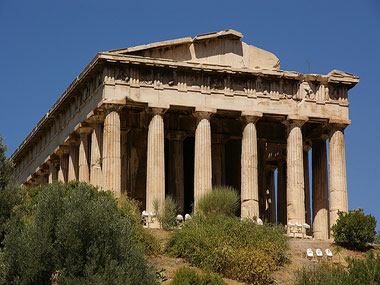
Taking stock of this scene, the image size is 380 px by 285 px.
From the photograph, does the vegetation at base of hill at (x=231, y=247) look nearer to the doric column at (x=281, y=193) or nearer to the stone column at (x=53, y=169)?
the doric column at (x=281, y=193)

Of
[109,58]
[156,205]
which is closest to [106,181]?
[156,205]

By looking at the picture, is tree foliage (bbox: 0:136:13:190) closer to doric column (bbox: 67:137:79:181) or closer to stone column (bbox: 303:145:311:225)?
doric column (bbox: 67:137:79:181)

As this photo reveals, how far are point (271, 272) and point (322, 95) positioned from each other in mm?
13871

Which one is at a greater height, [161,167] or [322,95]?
[322,95]

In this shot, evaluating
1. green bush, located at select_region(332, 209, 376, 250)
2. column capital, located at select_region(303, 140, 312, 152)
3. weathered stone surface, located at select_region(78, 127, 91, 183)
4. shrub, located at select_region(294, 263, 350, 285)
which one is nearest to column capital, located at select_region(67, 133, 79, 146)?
weathered stone surface, located at select_region(78, 127, 91, 183)

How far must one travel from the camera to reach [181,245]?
41562 mm

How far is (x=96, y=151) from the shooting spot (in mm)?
50031

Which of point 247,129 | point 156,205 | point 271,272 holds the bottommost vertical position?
point 271,272

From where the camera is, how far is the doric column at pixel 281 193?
58438 millimetres

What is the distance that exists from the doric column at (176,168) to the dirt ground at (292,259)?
7.44m

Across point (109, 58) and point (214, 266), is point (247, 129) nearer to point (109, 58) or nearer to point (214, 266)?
point (109, 58)

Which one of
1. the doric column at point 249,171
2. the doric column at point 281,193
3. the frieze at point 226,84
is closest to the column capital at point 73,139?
the frieze at point 226,84

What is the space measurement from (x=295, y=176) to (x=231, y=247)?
10.4m

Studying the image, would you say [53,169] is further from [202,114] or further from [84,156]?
[202,114]
